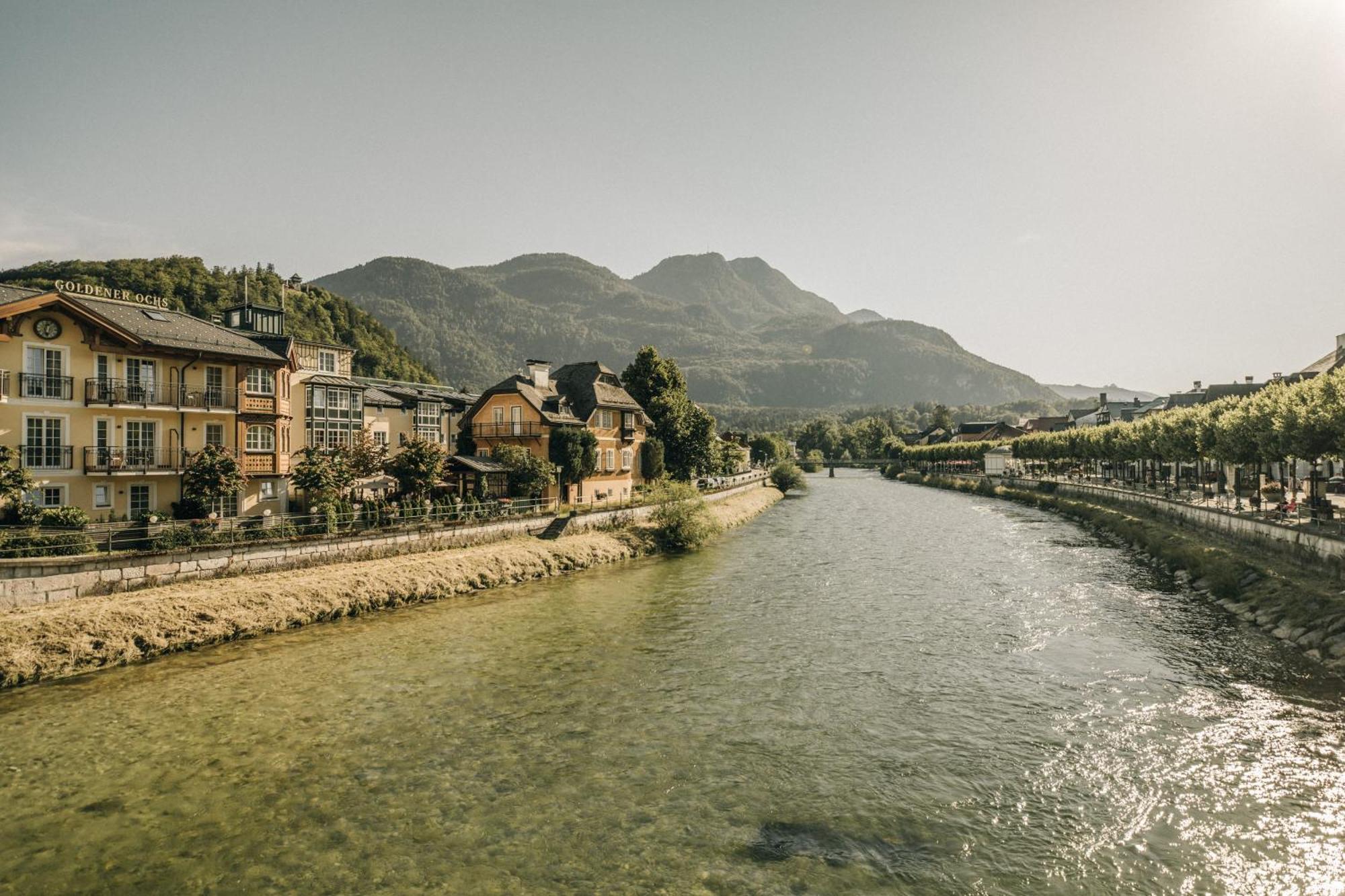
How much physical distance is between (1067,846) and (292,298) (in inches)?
5831

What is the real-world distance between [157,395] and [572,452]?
27.2 m

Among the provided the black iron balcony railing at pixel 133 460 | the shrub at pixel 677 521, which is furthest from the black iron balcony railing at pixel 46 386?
the shrub at pixel 677 521

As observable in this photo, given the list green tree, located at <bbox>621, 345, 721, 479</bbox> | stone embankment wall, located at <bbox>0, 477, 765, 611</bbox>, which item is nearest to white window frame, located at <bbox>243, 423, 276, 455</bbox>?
stone embankment wall, located at <bbox>0, 477, 765, 611</bbox>

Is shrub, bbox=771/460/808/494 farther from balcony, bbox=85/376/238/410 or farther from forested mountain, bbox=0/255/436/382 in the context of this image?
balcony, bbox=85/376/238/410

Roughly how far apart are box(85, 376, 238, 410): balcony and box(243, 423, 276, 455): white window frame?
64.6 inches

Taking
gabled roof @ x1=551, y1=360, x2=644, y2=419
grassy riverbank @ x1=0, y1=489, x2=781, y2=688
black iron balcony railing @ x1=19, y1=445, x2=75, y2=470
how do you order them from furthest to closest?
gabled roof @ x1=551, y1=360, x2=644, y2=419 < black iron balcony railing @ x1=19, y1=445, x2=75, y2=470 < grassy riverbank @ x1=0, y1=489, x2=781, y2=688

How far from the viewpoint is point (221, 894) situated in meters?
11.9

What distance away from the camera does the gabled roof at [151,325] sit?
102 ft

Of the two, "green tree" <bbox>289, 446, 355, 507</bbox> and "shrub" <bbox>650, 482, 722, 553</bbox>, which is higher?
"green tree" <bbox>289, 446, 355, 507</bbox>

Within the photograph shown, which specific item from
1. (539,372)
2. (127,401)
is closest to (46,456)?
(127,401)

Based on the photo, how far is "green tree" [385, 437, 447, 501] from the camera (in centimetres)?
4100

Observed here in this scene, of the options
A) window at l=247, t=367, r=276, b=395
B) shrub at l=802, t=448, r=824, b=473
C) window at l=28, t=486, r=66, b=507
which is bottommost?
shrub at l=802, t=448, r=824, b=473

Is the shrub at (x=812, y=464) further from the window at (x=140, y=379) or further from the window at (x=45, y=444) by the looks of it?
the window at (x=45, y=444)

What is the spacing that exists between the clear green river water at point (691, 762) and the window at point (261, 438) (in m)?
15.3
